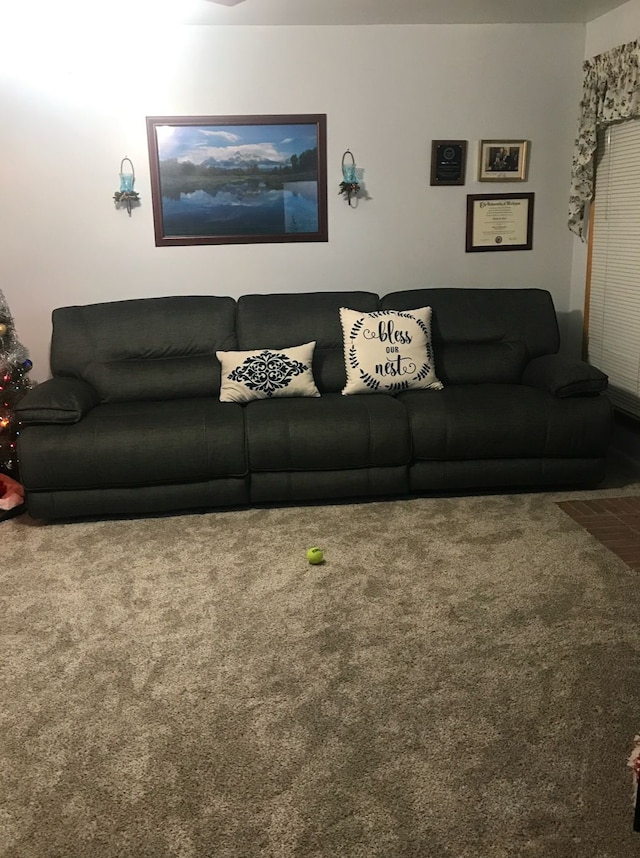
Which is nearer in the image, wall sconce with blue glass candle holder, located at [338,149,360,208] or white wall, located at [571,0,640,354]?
white wall, located at [571,0,640,354]

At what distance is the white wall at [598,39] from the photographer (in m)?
3.91

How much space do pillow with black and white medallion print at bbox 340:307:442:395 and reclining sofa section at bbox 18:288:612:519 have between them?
8 centimetres

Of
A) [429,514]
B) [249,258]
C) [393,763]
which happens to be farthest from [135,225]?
[393,763]

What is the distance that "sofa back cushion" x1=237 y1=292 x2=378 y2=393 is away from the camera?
13.2 feet

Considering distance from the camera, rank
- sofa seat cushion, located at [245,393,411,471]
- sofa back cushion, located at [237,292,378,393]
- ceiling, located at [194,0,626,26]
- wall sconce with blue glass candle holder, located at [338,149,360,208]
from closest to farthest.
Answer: sofa seat cushion, located at [245,393,411,471], ceiling, located at [194,0,626,26], sofa back cushion, located at [237,292,378,393], wall sconce with blue glass candle holder, located at [338,149,360,208]

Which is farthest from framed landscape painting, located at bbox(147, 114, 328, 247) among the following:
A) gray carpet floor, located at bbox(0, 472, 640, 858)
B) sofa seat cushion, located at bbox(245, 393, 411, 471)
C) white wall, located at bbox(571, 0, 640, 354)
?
gray carpet floor, located at bbox(0, 472, 640, 858)

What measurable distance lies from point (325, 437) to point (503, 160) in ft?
7.19

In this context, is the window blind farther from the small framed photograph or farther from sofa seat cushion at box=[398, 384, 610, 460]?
sofa seat cushion at box=[398, 384, 610, 460]

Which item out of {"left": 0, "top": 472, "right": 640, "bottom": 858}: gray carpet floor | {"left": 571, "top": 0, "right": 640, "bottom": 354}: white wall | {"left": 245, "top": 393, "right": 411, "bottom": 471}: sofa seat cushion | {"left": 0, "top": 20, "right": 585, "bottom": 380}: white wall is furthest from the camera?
{"left": 0, "top": 20, "right": 585, "bottom": 380}: white wall

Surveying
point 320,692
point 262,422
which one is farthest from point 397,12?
point 320,692

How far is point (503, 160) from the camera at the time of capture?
4484mm

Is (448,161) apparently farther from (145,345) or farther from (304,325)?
(145,345)

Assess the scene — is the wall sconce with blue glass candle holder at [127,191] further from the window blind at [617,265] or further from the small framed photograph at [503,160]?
the window blind at [617,265]

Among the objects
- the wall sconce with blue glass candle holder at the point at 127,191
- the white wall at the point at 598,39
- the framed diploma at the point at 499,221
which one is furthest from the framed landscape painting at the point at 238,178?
the white wall at the point at 598,39
